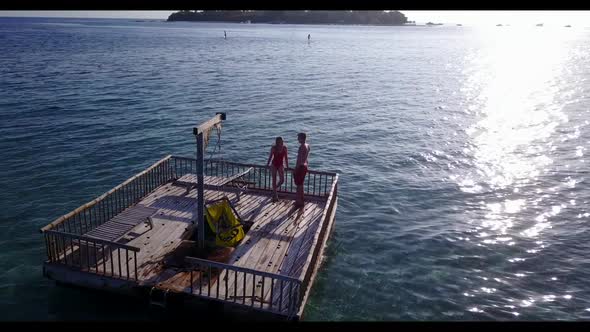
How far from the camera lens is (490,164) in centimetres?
2664

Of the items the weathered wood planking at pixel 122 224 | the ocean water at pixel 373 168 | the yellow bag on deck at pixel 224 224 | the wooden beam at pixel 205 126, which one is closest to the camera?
the wooden beam at pixel 205 126

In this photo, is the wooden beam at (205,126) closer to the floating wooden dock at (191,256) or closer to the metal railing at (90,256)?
the floating wooden dock at (191,256)

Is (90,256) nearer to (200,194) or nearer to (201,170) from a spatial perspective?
(200,194)

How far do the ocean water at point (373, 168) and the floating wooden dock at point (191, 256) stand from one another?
122 cm

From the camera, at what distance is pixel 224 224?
43.3 feet

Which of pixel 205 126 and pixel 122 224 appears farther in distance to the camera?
pixel 122 224

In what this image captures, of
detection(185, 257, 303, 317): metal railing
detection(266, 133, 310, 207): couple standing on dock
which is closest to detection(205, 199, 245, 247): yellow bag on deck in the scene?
detection(185, 257, 303, 317): metal railing

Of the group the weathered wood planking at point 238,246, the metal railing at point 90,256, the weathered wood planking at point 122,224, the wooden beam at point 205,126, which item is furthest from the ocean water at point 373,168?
the wooden beam at point 205,126

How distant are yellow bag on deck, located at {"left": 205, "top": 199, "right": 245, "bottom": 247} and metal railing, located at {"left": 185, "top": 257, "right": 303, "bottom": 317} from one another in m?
1.06

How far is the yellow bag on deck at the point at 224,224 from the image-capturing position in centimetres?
1300

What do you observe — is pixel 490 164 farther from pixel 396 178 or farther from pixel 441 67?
pixel 441 67

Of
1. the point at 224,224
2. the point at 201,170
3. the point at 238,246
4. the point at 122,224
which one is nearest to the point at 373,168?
the point at 238,246

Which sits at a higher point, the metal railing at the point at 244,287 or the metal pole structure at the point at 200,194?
the metal pole structure at the point at 200,194

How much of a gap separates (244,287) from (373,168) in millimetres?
16626
